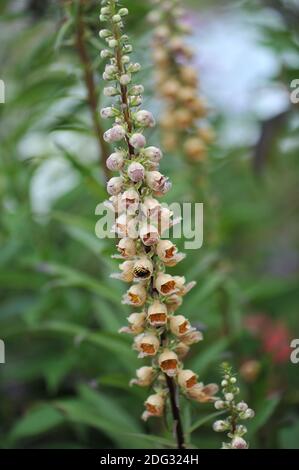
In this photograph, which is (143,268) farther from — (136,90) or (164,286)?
(136,90)

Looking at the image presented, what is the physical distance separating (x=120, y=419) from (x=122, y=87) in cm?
143

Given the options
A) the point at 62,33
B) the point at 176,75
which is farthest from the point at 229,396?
the point at 176,75

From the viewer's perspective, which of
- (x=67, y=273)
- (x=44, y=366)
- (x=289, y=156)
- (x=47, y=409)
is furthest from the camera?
(x=289, y=156)

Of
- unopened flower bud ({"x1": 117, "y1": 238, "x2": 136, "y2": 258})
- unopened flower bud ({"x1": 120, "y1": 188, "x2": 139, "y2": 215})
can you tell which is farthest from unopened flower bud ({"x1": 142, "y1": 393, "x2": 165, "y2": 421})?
unopened flower bud ({"x1": 120, "y1": 188, "x2": 139, "y2": 215})

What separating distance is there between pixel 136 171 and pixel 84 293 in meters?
1.82

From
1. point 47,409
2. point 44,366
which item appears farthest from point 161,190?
point 44,366

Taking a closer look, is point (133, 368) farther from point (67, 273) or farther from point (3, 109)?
point (3, 109)

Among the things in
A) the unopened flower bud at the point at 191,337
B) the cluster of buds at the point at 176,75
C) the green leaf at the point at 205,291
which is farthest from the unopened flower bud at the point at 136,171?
the cluster of buds at the point at 176,75

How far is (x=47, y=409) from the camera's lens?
267cm

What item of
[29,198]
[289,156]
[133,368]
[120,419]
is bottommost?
[120,419]

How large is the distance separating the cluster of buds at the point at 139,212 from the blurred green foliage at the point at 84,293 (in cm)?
47

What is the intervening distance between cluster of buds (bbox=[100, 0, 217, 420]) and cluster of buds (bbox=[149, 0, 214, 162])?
1.12 metres

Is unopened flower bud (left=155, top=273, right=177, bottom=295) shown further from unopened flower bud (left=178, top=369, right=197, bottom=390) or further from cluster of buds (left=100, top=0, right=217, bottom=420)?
unopened flower bud (left=178, top=369, right=197, bottom=390)

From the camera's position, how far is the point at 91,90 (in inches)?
96.4
